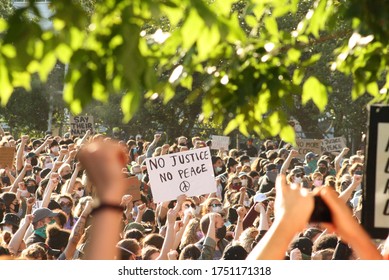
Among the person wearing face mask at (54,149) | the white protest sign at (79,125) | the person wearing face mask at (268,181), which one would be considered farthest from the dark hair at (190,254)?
the white protest sign at (79,125)

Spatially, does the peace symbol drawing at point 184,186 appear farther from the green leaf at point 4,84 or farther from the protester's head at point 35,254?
the green leaf at point 4,84

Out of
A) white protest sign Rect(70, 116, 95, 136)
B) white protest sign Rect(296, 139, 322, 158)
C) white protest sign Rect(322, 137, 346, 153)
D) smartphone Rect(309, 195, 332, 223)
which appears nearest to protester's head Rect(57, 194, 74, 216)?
smartphone Rect(309, 195, 332, 223)

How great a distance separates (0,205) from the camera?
39.9 feet

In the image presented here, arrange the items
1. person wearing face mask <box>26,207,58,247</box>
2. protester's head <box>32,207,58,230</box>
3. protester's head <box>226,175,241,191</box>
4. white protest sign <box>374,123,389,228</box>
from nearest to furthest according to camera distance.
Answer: white protest sign <box>374,123,389,228</box>
person wearing face mask <box>26,207,58,247</box>
protester's head <box>32,207,58,230</box>
protester's head <box>226,175,241,191</box>

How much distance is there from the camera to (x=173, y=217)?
399 inches

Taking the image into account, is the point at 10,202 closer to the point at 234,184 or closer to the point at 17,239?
the point at 17,239

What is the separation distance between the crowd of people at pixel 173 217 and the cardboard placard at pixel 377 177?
233mm

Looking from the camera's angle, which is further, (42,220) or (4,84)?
(42,220)

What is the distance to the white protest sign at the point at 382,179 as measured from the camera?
478 cm

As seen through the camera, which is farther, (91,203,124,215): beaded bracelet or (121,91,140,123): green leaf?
(121,91,140,123): green leaf

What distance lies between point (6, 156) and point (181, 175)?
4.74 m

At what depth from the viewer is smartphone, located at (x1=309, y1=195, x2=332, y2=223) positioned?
342 cm

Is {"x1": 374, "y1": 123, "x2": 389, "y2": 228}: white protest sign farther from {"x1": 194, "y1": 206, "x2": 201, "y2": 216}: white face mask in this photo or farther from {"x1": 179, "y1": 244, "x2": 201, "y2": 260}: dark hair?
{"x1": 194, "y1": 206, "x2": 201, "y2": 216}: white face mask

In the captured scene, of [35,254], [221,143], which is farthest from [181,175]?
[221,143]
